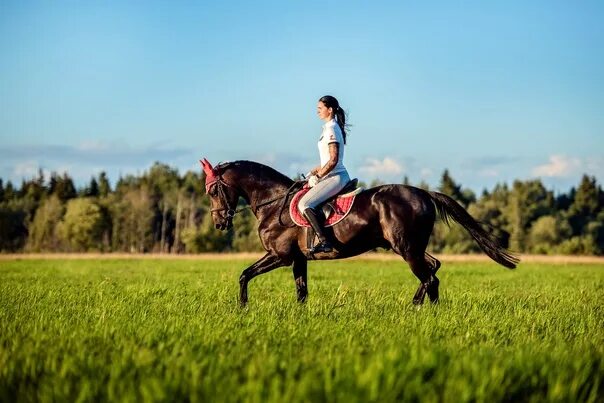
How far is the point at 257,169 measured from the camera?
475 inches

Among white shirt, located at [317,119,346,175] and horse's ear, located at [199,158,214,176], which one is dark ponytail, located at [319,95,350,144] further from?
horse's ear, located at [199,158,214,176]

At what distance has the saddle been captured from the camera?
1116cm

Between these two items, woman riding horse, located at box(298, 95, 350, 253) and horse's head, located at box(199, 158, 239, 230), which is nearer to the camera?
woman riding horse, located at box(298, 95, 350, 253)

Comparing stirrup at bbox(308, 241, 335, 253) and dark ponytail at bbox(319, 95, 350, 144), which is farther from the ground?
dark ponytail at bbox(319, 95, 350, 144)

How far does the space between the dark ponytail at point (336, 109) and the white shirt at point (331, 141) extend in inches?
7.6

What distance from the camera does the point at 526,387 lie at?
5.19 m

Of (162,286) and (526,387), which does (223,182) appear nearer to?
(162,286)

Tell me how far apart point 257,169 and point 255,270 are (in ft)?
6.50

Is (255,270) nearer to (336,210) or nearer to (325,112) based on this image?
(336,210)

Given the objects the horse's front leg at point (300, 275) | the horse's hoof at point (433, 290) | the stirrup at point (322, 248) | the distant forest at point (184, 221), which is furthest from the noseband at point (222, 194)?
the distant forest at point (184, 221)

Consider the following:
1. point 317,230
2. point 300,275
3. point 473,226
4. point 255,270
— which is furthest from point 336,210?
point 473,226

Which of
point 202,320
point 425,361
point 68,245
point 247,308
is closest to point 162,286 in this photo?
point 247,308

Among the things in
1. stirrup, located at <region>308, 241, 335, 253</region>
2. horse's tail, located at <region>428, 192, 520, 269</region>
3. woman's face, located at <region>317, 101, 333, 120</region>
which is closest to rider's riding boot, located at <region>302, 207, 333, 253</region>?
stirrup, located at <region>308, 241, 335, 253</region>

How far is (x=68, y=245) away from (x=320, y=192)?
344ft
